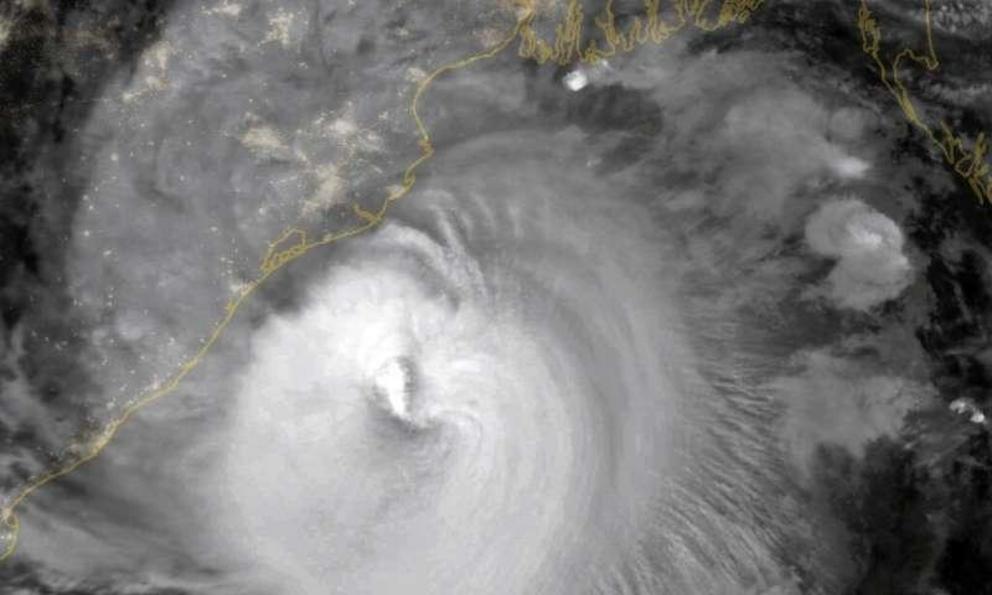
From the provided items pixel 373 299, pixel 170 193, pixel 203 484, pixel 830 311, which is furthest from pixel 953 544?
pixel 170 193

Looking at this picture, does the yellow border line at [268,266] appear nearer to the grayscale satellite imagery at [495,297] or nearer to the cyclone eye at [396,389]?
the grayscale satellite imagery at [495,297]

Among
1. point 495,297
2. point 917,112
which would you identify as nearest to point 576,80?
point 495,297

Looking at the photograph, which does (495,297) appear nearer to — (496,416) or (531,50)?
(496,416)

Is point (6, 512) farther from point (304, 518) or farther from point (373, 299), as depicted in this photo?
point (373, 299)

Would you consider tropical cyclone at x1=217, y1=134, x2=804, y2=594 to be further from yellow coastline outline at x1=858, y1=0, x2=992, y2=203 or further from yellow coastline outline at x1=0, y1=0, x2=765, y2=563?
yellow coastline outline at x1=858, y1=0, x2=992, y2=203

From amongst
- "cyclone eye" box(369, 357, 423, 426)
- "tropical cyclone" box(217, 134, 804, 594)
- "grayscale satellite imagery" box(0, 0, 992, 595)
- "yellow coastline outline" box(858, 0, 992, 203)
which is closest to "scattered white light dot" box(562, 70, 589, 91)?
"grayscale satellite imagery" box(0, 0, 992, 595)

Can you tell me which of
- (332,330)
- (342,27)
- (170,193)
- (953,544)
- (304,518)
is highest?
(342,27)

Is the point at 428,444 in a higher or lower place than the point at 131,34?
lower

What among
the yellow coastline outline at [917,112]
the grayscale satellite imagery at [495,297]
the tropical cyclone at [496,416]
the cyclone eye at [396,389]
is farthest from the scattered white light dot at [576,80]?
the cyclone eye at [396,389]

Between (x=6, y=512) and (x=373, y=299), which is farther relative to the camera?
(x=373, y=299)
